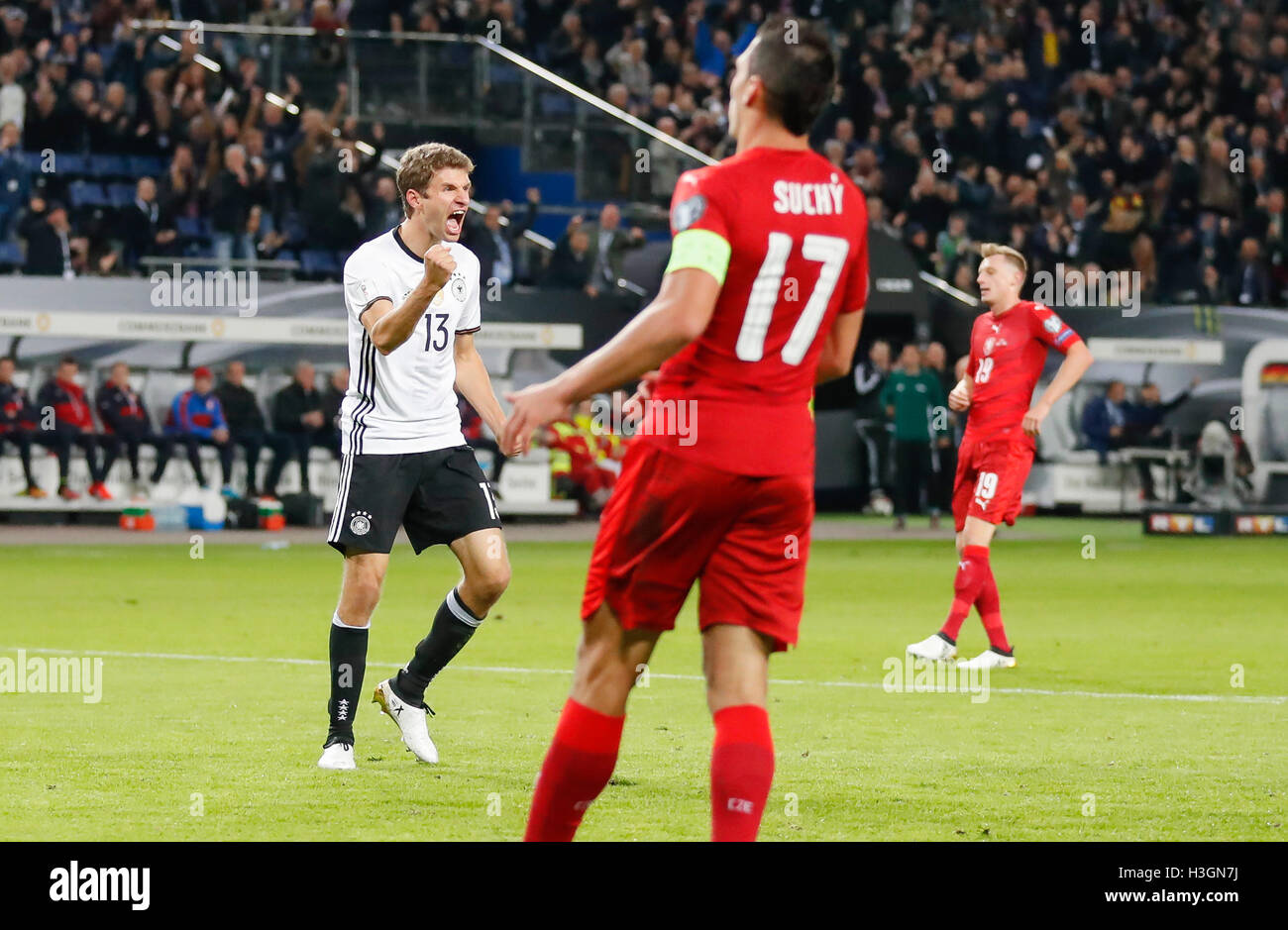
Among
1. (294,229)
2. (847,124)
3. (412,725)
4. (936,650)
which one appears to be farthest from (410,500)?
(847,124)

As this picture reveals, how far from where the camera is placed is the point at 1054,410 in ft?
95.0

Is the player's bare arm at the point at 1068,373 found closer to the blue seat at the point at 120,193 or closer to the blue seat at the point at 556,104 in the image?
the blue seat at the point at 556,104

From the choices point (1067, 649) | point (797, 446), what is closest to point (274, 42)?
point (1067, 649)

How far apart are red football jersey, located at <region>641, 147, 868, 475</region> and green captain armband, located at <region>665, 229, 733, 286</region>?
0.04 metres

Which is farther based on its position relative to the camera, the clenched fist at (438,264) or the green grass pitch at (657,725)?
the green grass pitch at (657,725)

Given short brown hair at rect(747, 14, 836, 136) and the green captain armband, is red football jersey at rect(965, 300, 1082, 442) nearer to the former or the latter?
short brown hair at rect(747, 14, 836, 136)

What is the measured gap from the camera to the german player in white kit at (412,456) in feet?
25.7

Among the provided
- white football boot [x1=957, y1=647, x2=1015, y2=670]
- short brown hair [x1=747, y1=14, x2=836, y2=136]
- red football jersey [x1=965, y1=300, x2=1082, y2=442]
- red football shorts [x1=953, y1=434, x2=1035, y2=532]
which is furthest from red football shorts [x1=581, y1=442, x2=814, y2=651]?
red football jersey [x1=965, y1=300, x2=1082, y2=442]

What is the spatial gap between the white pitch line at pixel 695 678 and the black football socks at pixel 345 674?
3.20 meters

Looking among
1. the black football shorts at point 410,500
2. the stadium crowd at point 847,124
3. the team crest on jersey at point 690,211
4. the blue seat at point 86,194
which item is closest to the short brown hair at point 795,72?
the team crest on jersey at point 690,211

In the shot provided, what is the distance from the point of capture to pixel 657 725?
360 inches

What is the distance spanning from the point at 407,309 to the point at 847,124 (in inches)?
931
